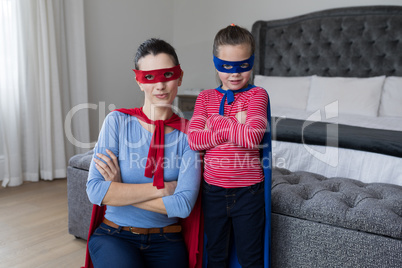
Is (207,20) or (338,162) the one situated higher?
(207,20)

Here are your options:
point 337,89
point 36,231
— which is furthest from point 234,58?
point 337,89

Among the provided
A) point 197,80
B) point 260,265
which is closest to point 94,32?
point 197,80

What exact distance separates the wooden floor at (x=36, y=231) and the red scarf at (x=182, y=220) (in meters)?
0.73

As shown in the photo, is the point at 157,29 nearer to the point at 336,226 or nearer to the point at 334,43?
the point at 334,43

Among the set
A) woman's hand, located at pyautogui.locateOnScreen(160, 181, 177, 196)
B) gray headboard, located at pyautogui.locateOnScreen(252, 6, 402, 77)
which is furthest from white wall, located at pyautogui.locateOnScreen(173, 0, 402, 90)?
woman's hand, located at pyautogui.locateOnScreen(160, 181, 177, 196)

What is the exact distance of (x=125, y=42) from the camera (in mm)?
4531

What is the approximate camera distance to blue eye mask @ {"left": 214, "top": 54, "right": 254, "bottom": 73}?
4.29 ft

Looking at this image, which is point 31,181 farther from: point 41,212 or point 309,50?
point 309,50

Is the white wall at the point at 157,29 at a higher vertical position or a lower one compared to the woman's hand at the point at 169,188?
higher

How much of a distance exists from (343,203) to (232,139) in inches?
23.6

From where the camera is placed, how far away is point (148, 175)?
135 cm

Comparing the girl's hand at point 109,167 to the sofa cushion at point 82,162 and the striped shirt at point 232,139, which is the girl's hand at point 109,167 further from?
the sofa cushion at point 82,162

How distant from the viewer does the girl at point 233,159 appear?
1.30 m

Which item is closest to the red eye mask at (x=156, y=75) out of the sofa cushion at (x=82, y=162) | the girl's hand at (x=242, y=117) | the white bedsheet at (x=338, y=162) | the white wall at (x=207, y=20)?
the girl's hand at (x=242, y=117)
